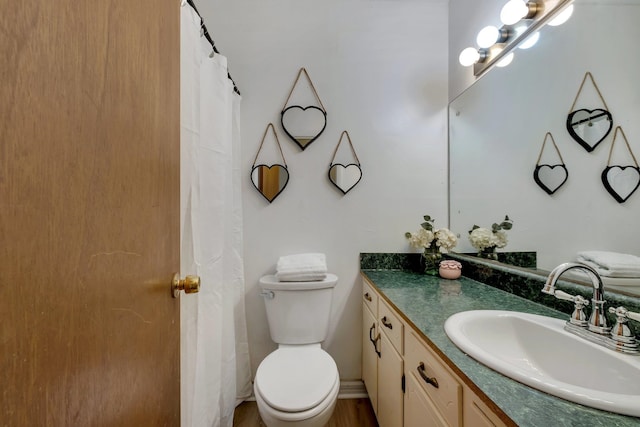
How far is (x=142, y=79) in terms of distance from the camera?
51 centimetres

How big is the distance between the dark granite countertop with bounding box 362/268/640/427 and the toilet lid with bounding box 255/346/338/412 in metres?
0.45

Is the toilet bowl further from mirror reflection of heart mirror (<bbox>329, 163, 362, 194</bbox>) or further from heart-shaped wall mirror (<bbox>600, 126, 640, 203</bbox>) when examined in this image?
heart-shaped wall mirror (<bbox>600, 126, 640, 203</bbox>)

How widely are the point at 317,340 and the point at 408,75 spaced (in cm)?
177

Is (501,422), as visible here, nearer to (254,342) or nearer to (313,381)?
(313,381)

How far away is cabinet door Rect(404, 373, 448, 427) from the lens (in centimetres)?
76

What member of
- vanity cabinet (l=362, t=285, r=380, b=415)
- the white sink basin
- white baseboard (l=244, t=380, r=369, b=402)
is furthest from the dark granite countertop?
white baseboard (l=244, t=380, r=369, b=402)

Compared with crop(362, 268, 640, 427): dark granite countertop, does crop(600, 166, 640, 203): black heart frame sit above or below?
above

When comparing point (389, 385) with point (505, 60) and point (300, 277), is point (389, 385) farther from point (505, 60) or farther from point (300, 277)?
point (505, 60)

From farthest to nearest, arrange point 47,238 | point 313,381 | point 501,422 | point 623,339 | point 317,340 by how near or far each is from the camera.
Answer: point 317,340 → point 313,381 → point 623,339 → point 501,422 → point 47,238

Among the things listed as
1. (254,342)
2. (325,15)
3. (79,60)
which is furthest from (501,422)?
(325,15)

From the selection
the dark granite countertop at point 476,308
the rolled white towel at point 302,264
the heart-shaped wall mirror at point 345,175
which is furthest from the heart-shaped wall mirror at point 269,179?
the dark granite countertop at point 476,308

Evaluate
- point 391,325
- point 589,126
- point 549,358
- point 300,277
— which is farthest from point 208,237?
point 589,126

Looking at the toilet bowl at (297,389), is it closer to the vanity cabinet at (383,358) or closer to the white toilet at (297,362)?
the white toilet at (297,362)

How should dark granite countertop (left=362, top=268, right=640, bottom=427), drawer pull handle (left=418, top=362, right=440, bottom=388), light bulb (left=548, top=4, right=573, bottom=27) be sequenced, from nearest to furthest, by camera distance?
1. dark granite countertop (left=362, top=268, right=640, bottom=427)
2. drawer pull handle (left=418, top=362, right=440, bottom=388)
3. light bulb (left=548, top=4, right=573, bottom=27)
